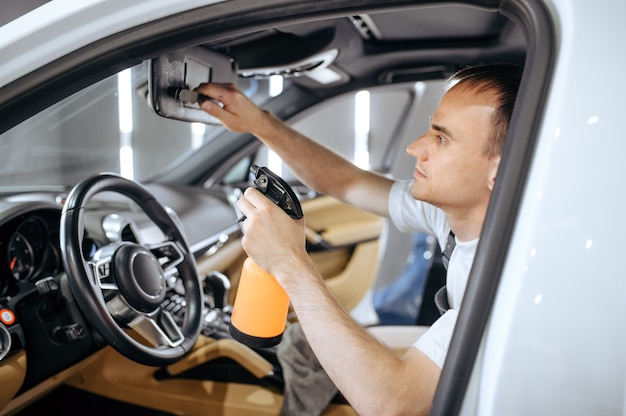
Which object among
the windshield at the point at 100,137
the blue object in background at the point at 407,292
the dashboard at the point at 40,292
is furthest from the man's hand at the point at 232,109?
the blue object in background at the point at 407,292

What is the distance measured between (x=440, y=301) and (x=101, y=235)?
34.3 inches

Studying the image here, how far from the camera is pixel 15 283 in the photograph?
120 cm

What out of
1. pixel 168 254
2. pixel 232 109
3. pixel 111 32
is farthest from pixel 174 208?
pixel 111 32

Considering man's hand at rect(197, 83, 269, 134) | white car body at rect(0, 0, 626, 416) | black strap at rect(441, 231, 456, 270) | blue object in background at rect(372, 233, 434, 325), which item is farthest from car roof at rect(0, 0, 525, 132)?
blue object in background at rect(372, 233, 434, 325)

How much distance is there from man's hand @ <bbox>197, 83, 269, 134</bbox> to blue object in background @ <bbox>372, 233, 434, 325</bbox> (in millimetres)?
2466

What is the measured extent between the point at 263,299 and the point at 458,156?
1.51 ft

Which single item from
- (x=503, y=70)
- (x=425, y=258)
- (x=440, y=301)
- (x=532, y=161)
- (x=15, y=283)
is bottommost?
(x=425, y=258)

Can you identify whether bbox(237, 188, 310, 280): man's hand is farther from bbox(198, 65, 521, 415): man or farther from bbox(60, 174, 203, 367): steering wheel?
bbox(60, 174, 203, 367): steering wheel

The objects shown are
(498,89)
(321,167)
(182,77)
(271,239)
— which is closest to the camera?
(271,239)

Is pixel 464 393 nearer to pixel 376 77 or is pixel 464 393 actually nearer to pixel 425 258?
pixel 376 77

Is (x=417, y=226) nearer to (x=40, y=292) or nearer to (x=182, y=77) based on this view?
(x=182, y=77)

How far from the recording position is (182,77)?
3.72ft

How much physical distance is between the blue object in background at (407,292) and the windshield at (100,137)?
5.93 ft

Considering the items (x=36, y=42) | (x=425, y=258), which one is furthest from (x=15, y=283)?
(x=425, y=258)
